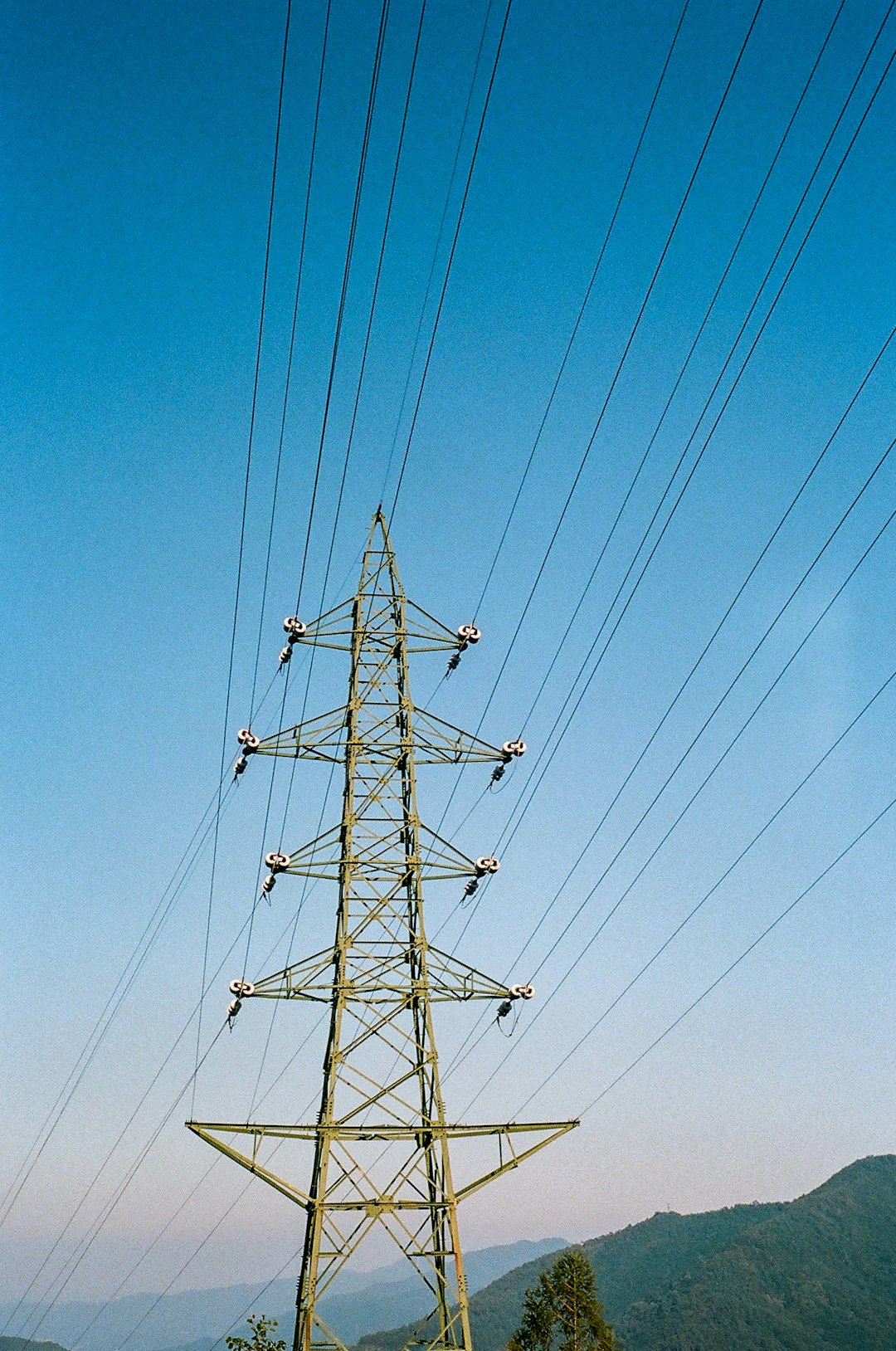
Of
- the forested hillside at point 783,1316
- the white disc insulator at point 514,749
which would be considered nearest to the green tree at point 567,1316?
the white disc insulator at point 514,749

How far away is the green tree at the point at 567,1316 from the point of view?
5122 cm

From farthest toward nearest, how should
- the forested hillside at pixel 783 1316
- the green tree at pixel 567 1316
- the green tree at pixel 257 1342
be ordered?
the forested hillside at pixel 783 1316 → the green tree at pixel 567 1316 → the green tree at pixel 257 1342

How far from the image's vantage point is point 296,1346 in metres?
17.4

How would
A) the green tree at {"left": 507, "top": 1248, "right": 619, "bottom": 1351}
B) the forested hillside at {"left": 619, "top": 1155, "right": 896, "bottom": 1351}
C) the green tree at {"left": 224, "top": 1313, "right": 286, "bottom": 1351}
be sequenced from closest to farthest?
the green tree at {"left": 224, "top": 1313, "right": 286, "bottom": 1351} < the green tree at {"left": 507, "top": 1248, "right": 619, "bottom": 1351} < the forested hillside at {"left": 619, "top": 1155, "right": 896, "bottom": 1351}

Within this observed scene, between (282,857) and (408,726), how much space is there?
4503 millimetres

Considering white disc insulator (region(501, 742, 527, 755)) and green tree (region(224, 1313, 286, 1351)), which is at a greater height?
white disc insulator (region(501, 742, 527, 755))

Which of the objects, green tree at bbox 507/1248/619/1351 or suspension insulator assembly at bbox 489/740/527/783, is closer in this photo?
suspension insulator assembly at bbox 489/740/527/783

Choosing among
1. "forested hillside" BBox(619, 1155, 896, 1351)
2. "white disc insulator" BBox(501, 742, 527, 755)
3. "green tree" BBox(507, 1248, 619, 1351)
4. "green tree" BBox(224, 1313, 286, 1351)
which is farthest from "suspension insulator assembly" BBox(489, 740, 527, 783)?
"forested hillside" BBox(619, 1155, 896, 1351)

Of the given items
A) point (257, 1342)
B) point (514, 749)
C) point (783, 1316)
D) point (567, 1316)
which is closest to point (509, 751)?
point (514, 749)

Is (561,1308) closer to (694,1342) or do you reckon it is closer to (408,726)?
(408,726)

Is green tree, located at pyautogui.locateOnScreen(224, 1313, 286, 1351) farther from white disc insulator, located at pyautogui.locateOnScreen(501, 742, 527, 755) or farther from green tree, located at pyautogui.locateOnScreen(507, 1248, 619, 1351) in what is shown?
green tree, located at pyautogui.locateOnScreen(507, 1248, 619, 1351)

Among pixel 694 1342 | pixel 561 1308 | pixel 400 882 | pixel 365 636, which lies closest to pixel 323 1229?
pixel 400 882

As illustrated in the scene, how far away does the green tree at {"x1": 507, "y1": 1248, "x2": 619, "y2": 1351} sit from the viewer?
2016 inches

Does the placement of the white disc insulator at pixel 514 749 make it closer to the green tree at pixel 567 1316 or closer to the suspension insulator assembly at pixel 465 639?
the suspension insulator assembly at pixel 465 639
